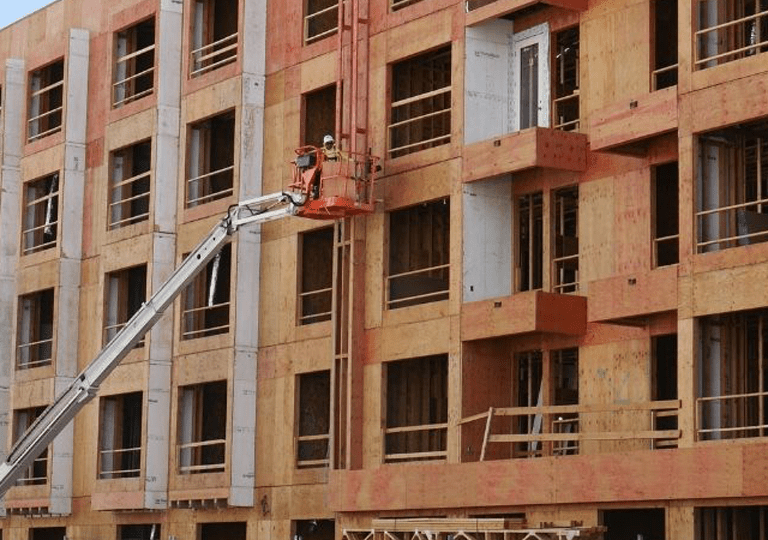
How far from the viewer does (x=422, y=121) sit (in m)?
45.6

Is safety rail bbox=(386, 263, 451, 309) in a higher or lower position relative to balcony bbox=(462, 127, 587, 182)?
lower

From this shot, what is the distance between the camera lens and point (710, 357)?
35812 mm

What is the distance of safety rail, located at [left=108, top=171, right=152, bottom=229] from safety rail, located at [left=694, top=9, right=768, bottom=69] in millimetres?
21128

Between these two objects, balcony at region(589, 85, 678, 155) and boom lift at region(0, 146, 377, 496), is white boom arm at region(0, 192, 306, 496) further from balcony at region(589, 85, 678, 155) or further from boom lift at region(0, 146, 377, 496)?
balcony at region(589, 85, 678, 155)

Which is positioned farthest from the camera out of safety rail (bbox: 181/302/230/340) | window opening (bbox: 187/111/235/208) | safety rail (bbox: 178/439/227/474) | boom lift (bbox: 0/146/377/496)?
window opening (bbox: 187/111/235/208)

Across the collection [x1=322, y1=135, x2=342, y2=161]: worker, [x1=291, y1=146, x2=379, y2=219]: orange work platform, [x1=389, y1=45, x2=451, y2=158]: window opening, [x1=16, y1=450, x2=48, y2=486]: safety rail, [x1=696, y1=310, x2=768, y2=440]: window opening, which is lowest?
[x1=16, y1=450, x2=48, y2=486]: safety rail

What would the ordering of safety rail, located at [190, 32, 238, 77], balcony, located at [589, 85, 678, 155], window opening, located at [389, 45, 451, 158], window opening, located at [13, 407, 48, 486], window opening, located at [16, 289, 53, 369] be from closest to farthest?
balcony, located at [589, 85, 678, 155] < window opening, located at [389, 45, 451, 158] < safety rail, located at [190, 32, 238, 77] < window opening, located at [13, 407, 48, 486] < window opening, located at [16, 289, 53, 369]

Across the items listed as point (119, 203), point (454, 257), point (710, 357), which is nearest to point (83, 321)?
point (119, 203)

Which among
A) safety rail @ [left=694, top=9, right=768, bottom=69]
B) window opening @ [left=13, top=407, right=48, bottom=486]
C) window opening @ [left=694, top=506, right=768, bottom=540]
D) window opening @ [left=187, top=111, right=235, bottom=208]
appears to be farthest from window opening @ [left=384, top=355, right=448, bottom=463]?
window opening @ [left=13, top=407, right=48, bottom=486]

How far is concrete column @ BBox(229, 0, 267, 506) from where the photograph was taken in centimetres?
4731

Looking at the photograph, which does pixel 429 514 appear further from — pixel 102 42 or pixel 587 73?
pixel 102 42

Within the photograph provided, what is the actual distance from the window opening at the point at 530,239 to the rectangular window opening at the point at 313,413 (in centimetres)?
647

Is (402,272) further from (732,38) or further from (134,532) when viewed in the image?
(134,532)

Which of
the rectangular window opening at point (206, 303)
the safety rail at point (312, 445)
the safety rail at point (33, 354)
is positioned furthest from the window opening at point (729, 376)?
the safety rail at point (33, 354)
